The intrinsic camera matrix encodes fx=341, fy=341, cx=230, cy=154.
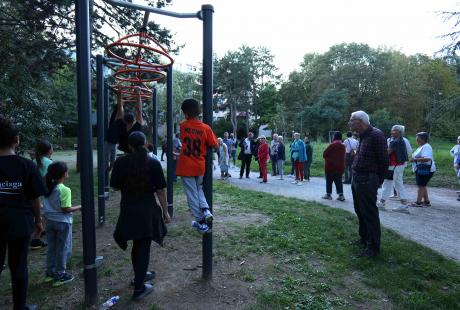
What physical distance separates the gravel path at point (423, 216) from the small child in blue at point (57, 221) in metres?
5.21

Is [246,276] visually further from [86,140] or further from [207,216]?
[86,140]

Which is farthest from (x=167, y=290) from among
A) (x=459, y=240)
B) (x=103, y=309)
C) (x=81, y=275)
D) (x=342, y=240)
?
(x=459, y=240)

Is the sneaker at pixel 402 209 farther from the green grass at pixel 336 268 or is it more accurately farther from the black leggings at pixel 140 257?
the black leggings at pixel 140 257

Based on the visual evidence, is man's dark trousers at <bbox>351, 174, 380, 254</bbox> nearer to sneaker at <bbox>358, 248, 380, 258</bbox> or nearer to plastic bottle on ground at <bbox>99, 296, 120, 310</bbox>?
sneaker at <bbox>358, 248, 380, 258</bbox>

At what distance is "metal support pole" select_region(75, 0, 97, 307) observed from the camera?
318 centimetres

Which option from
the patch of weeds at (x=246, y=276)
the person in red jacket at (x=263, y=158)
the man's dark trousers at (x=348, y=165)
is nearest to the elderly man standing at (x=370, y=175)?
the patch of weeds at (x=246, y=276)

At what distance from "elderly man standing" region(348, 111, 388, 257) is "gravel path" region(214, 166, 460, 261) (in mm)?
1292

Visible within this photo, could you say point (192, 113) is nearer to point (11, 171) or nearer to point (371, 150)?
point (11, 171)

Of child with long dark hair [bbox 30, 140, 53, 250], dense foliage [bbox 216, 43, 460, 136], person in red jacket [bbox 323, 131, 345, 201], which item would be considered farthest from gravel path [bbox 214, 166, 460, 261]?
dense foliage [bbox 216, 43, 460, 136]

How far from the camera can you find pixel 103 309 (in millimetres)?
3256

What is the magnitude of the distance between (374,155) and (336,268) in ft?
5.31

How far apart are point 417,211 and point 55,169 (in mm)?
7665

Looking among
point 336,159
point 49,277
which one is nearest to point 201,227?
point 49,277

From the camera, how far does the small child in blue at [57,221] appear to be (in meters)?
3.83
